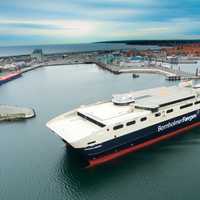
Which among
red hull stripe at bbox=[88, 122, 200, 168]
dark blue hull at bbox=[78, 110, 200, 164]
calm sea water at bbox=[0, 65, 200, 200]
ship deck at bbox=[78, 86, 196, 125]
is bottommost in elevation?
calm sea water at bbox=[0, 65, 200, 200]

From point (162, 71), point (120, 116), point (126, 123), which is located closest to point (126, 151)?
point (126, 123)

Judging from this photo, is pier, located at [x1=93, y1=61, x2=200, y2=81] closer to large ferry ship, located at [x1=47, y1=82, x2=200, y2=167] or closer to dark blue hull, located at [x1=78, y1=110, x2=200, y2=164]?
large ferry ship, located at [x1=47, y1=82, x2=200, y2=167]

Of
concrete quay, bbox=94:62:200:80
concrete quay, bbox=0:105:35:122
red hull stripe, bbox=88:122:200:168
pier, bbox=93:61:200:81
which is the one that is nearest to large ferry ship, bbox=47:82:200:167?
red hull stripe, bbox=88:122:200:168

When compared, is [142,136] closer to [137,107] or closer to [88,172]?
[137,107]

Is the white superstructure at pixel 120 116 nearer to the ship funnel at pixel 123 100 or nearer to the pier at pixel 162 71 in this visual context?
the ship funnel at pixel 123 100

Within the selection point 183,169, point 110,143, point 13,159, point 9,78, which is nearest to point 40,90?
point 9,78

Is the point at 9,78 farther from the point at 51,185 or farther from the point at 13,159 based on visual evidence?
the point at 51,185

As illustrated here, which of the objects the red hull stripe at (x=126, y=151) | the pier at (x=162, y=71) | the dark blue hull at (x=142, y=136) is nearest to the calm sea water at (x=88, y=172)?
the red hull stripe at (x=126, y=151)
